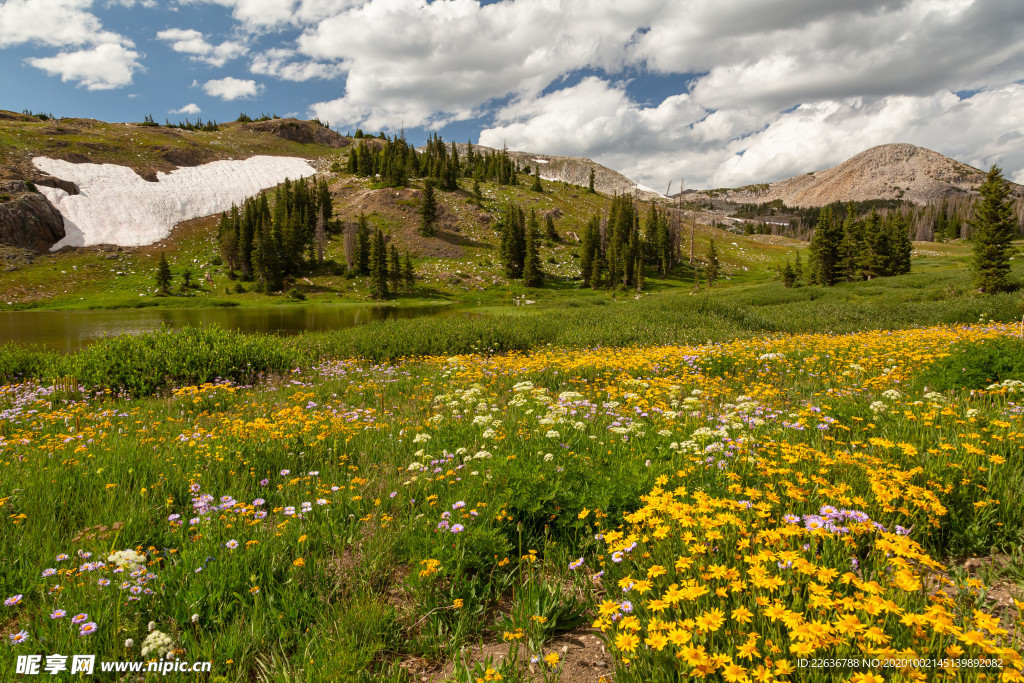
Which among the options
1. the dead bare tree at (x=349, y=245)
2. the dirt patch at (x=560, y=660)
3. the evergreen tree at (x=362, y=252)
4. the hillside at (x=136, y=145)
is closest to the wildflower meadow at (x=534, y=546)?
the dirt patch at (x=560, y=660)

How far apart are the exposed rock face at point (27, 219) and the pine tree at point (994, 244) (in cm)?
12558

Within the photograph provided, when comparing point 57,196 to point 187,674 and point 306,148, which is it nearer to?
point 306,148

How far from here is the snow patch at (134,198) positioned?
291 ft

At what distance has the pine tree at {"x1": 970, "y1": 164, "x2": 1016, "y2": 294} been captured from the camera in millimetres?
33594

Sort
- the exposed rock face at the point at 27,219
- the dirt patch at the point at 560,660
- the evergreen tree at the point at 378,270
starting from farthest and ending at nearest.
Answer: the exposed rock face at the point at 27,219 → the evergreen tree at the point at 378,270 → the dirt patch at the point at 560,660

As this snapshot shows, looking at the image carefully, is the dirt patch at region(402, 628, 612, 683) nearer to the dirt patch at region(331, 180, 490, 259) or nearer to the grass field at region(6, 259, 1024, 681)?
the grass field at region(6, 259, 1024, 681)

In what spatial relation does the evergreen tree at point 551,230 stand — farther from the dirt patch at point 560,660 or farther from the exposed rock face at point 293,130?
the exposed rock face at point 293,130

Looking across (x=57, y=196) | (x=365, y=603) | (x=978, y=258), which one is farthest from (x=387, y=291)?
(x=57, y=196)

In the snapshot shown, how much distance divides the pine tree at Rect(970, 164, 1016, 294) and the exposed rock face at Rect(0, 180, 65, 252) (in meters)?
126

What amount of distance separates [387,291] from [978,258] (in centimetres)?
6645

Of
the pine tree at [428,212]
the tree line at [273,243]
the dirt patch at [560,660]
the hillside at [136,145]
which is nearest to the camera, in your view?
the dirt patch at [560,660]

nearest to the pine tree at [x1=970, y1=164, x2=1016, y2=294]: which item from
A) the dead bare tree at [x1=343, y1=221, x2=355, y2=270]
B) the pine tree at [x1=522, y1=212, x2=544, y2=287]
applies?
the pine tree at [x1=522, y1=212, x2=544, y2=287]

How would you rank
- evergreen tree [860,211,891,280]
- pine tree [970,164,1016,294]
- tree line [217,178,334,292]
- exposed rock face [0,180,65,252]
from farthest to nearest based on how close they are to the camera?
exposed rock face [0,180,65,252], tree line [217,178,334,292], evergreen tree [860,211,891,280], pine tree [970,164,1016,294]

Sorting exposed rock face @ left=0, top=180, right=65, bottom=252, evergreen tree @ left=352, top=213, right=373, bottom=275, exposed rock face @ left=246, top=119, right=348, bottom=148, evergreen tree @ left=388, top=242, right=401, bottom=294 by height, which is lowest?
evergreen tree @ left=388, top=242, right=401, bottom=294
